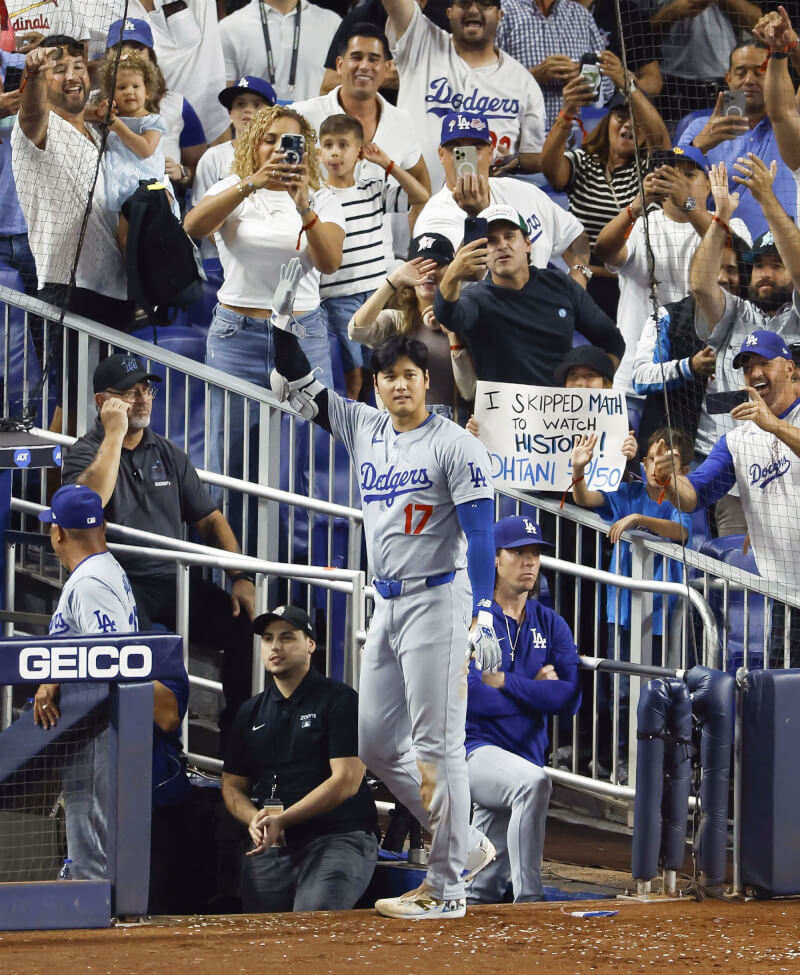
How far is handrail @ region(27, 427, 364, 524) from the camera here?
664 centimetres

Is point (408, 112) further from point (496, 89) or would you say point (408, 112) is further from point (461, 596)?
point (461, 596)

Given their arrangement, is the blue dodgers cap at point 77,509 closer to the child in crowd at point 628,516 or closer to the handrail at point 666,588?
the handrail at point 666,588

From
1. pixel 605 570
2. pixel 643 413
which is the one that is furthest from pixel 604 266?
pixel 605 570

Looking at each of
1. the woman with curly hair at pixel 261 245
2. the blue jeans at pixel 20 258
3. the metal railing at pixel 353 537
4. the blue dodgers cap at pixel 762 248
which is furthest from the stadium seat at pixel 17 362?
the blue dodgers cap at pixel 762 248

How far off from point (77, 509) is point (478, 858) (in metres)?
2.11

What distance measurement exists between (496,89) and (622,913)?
5441 mm

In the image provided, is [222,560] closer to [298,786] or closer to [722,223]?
[298,786]

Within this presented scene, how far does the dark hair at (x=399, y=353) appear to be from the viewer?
5.34 meters

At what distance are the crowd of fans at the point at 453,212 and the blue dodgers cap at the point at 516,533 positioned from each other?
0.71m

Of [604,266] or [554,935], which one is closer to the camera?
[554,935]

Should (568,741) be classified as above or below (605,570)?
below

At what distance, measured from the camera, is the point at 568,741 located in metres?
6.89

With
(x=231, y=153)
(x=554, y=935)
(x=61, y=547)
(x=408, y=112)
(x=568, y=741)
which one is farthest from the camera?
(x=408, y=112)

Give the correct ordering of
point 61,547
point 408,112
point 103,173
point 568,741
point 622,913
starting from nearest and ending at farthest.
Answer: point 622,913 < point 61,547 < point 568,741 < point 103,173 < point 408,112
